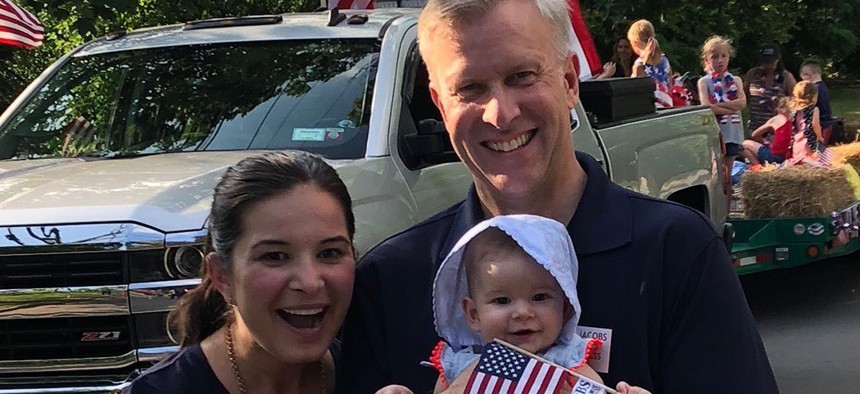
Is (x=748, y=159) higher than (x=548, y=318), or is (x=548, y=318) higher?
(x=548, y=318)

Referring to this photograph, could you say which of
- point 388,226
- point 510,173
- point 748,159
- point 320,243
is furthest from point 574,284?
point 748,159

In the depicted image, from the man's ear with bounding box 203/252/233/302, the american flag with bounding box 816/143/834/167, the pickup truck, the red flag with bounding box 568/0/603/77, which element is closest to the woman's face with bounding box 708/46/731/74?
the american flag with bounding box 816/143/834/167

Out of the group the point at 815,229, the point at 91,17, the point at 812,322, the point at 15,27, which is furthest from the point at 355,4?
the point at 812,322

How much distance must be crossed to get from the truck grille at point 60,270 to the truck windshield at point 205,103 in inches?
42.1

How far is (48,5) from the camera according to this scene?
852cm

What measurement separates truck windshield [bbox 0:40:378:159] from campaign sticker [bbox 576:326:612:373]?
9.11ft

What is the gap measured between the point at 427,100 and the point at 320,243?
269 centimetres

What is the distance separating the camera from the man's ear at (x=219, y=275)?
99.5 inches

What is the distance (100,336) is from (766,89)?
12.4m

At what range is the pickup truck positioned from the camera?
3844 millimetres

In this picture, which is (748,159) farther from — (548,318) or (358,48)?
(548,318)

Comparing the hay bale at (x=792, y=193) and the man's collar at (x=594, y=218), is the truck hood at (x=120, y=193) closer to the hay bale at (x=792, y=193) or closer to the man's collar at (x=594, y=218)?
the man's collar at (x=594, y=218)

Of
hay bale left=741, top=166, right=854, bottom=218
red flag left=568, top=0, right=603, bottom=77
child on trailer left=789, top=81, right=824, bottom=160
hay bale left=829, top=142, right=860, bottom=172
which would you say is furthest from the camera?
child on trailer left=789, top=81, right=824, bottom=160

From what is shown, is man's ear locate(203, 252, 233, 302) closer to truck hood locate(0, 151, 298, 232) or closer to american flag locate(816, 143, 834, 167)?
truck hood locate(0, 151, 298, 232)
